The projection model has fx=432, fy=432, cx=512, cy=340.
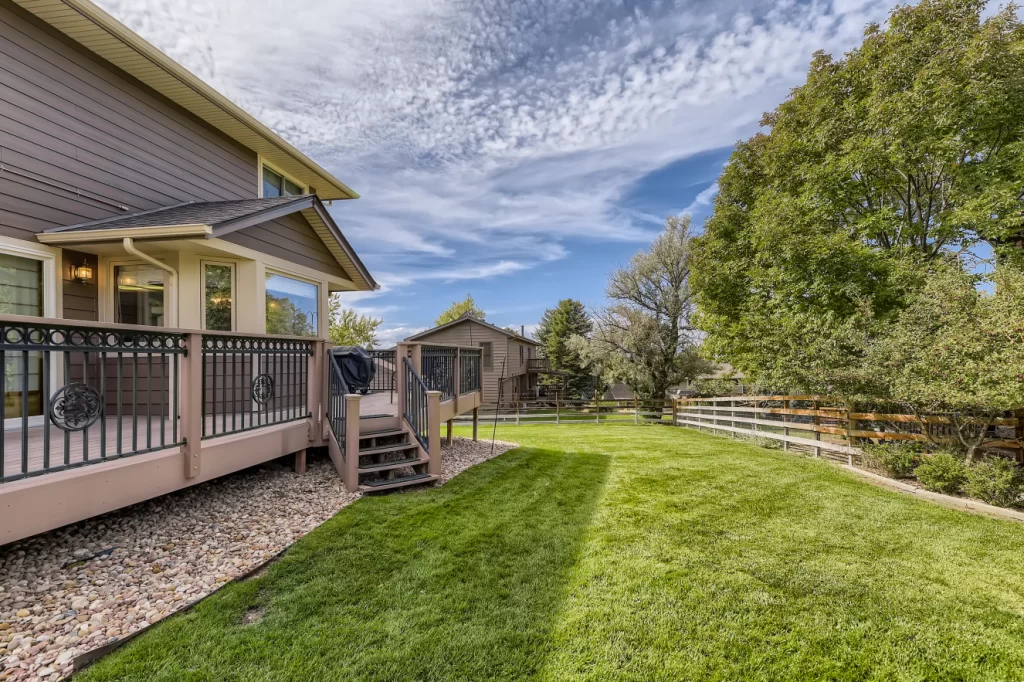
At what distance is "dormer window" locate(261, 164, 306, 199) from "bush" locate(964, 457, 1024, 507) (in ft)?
41.2

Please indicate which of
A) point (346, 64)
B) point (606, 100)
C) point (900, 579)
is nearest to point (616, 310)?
point (606, 100)

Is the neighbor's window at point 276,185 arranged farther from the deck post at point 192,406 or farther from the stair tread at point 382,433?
the deck post at point 192,406

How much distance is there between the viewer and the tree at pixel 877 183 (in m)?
7.80

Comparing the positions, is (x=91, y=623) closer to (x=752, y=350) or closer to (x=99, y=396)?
(x=99, y=396)

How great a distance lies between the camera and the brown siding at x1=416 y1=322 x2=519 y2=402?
25.0 metres

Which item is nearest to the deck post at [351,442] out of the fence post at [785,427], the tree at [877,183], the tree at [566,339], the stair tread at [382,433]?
the stair tread at [382,433]

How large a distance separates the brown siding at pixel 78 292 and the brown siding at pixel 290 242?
2021mm

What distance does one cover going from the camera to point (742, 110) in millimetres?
13023

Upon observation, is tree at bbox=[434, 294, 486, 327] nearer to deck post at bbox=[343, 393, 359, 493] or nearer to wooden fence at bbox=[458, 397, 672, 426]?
wooden fence at bbox=[458, 397, 672, 426]

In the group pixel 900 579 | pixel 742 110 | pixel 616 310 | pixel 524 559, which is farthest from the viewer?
pixel 616 310

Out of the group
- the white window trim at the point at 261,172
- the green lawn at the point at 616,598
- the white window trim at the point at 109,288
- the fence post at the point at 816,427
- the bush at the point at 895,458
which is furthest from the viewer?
the fence post at the point at 816,427

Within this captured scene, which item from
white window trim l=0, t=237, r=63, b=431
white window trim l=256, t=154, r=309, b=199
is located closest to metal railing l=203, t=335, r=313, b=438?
white window trim l=0, t=237, r=63, b=431

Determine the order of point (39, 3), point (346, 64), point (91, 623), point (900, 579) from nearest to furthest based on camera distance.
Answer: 1. point (91, 623)
2. point (900, 579)
3. point (39, 3)
4. point (346, 64)

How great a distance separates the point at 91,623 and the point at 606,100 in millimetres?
12430
